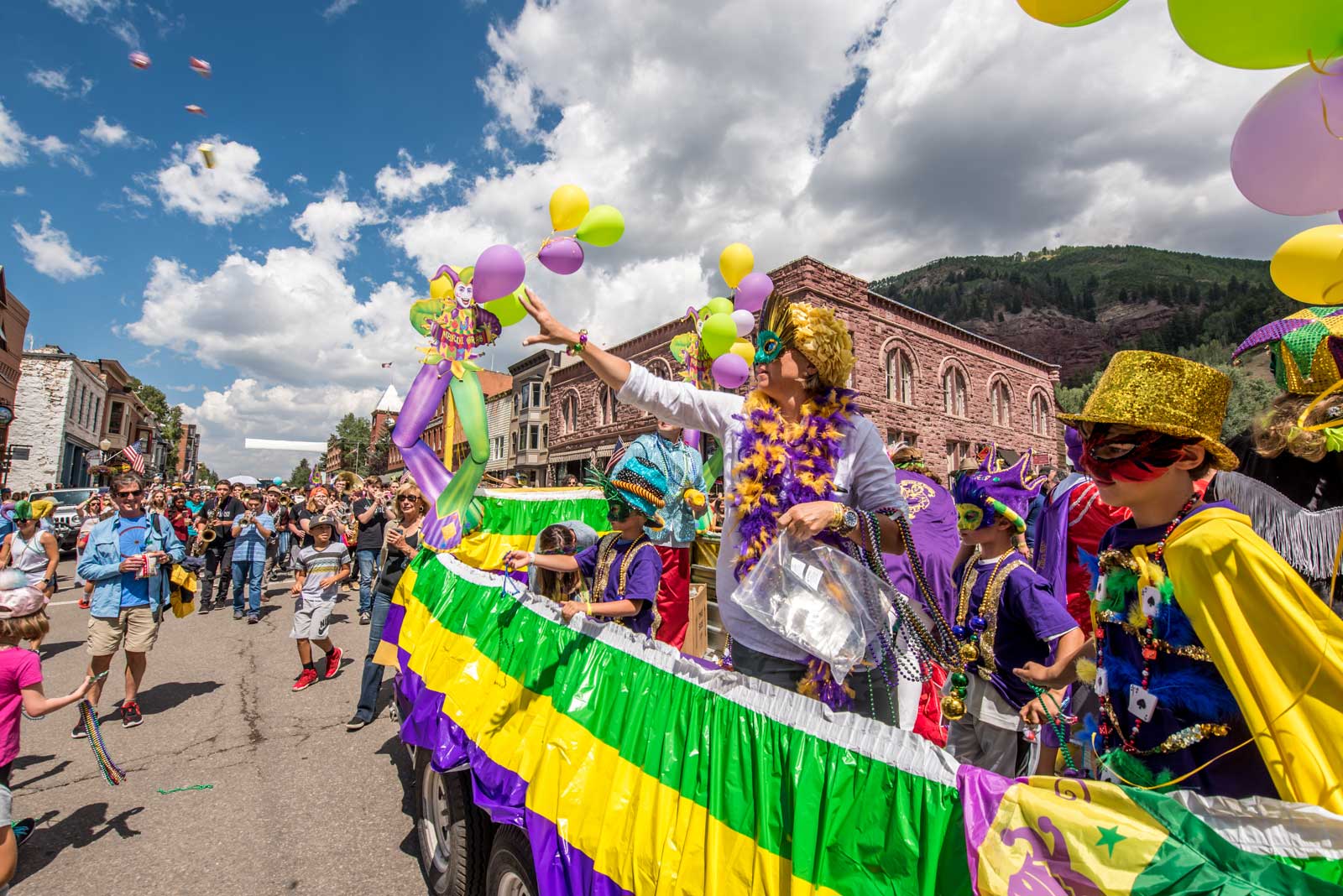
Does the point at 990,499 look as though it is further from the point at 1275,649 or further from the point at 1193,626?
the point at 1275,649

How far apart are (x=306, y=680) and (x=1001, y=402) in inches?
998

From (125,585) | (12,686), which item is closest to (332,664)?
(125,585)

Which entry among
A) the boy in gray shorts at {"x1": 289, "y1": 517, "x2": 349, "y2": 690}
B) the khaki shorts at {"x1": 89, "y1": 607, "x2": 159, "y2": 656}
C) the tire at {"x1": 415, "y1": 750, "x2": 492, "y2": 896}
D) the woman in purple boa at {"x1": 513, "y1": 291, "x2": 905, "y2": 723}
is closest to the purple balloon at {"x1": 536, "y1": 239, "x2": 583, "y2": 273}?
the woman in purple boa at {"x1": 513, "y1": 291, "x2": 905, "y2": 723}

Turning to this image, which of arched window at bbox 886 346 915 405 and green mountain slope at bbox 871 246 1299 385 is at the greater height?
green mountain slope at bbox 871 246 1299 385

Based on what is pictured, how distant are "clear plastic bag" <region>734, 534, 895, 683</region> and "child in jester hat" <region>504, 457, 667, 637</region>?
128cm

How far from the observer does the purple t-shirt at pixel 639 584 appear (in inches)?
124

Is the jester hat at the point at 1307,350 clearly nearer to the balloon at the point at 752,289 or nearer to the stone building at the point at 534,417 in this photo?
the balloon at the point at 752,289

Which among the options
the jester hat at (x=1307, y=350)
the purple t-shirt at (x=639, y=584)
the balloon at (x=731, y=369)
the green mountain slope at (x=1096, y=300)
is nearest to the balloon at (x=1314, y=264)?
the jester hat at (x=1307, y=350)

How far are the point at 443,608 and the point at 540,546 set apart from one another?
2.47 feet

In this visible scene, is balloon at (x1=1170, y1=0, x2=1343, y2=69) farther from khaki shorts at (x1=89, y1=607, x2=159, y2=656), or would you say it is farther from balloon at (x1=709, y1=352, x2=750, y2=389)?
khaki shorts at (x1=89, y1=607, x2=159, y2=656)

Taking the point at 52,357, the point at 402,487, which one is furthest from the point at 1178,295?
the point at 52,357

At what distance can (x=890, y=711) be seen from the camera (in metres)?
2.19

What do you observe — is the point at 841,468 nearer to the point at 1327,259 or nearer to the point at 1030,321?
the point at 1327,259

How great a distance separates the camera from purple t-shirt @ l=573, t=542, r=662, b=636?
3158 mm
